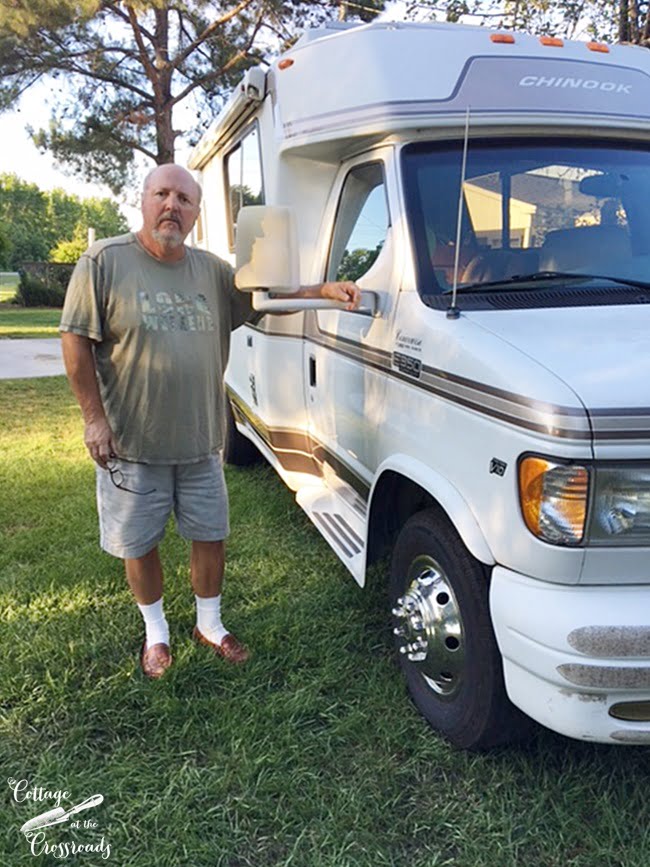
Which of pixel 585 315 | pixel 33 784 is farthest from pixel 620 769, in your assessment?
pixel 33 784

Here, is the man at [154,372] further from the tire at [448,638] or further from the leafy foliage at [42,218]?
the leafy foliage at [42,218]

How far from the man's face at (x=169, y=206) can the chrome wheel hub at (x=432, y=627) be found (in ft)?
5.27

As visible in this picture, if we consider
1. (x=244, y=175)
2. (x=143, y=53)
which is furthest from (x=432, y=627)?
(x=143, y=53)

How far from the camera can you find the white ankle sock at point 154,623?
3480mm

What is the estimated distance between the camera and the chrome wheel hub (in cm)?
277

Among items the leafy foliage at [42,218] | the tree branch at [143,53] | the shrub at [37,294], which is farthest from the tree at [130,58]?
the leafy foliage at [42,218]

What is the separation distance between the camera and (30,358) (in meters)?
13.6

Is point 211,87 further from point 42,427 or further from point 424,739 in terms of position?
point 424,739

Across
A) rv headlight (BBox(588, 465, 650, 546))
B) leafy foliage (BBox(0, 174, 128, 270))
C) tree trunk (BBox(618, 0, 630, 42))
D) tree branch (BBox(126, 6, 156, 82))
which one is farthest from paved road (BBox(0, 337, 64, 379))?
leafy foliage (BBox(0, 174, 128, 270))

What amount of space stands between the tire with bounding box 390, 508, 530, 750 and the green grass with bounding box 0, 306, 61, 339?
16.0 metres

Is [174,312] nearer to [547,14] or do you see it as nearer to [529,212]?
[529,212]

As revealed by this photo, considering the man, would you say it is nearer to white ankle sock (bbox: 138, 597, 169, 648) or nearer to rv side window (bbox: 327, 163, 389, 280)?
white ankle sock (bbox: 138, 597, 169, 648)

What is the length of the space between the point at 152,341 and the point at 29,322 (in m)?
21.1

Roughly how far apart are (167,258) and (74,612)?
1.86m
